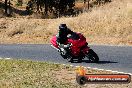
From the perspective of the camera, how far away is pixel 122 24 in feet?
88.0

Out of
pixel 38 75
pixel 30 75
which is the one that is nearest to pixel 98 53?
pixel 38 75

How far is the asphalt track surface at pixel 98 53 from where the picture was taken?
16.0 m

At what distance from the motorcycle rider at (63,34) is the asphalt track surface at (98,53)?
35.6 inches

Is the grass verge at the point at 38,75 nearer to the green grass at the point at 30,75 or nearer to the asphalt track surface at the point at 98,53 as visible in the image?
the green grass at the point at 30,75

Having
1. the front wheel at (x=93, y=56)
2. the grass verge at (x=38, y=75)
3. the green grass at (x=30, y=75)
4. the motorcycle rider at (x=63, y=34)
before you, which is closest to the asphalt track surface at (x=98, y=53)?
the front wheel at (x=93, y=56)

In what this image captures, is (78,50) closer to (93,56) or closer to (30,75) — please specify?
(93,56)

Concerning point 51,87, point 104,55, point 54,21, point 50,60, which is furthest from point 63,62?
point 54,21

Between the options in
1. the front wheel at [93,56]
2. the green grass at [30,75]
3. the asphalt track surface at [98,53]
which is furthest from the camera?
the front wheel at [93,56]

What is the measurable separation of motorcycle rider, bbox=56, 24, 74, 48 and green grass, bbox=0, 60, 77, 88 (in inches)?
56.7

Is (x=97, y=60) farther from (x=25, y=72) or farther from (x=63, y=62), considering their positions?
(x=25, y=72)

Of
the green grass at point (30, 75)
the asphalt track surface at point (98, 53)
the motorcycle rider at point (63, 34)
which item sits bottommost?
the asphalt track surface at point (98, 53)

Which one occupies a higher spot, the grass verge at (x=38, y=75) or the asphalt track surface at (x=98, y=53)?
the grass verge at (x=38, y=75)

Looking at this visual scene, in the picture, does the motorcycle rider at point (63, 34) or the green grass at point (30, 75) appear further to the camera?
the motorcycle rider at point (63, 34)

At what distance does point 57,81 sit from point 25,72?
2.27 meters
